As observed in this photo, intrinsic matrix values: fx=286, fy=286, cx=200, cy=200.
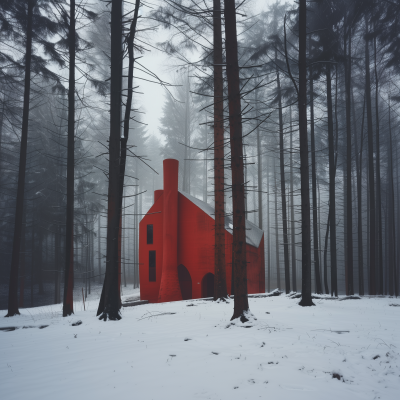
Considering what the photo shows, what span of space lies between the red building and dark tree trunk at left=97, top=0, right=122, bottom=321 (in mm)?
7154

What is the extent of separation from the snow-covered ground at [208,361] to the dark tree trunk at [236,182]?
2.21ft

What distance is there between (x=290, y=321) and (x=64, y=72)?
1416cm

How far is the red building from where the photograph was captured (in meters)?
15.6

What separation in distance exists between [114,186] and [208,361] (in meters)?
6.15

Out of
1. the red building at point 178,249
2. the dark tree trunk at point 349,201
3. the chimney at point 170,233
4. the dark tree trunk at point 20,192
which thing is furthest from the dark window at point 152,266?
the dark tree trunk at point 349,201

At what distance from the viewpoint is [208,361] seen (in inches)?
153

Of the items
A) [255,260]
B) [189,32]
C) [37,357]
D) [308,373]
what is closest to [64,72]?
[189,32]

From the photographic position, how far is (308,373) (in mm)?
3428

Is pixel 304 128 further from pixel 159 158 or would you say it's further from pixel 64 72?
pixel 159 158

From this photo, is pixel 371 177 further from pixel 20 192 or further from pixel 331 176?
pixel 20 192

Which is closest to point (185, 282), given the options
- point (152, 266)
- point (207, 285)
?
point (207, 285)

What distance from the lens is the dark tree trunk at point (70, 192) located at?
9352 millimetres

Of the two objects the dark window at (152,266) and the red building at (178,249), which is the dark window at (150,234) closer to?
the red building at (178,249)

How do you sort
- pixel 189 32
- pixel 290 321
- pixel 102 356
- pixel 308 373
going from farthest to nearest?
1. pixel 189 32
2. pixel 290 321
3. pixel 102 356
4. pixel 308 373
